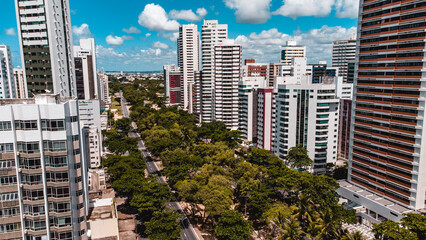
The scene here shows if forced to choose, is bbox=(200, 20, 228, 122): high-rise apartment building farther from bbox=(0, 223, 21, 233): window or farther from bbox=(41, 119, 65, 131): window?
bbox=(0, 223, 21, 233): window

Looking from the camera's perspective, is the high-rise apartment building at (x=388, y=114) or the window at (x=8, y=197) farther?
the high-rise apartment building at (x=388, y=114)

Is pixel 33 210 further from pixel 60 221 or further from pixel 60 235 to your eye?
pixel 60 235

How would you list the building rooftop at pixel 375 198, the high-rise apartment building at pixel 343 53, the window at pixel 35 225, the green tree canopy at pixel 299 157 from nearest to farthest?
the window at pixel 35 225 < the building rooftop at pixel 375 198 < the green tree canopy at pixel 299 157 < the high-rise apartment building at pixel 343 53

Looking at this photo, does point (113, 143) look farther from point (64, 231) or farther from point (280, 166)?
point (64, 231)

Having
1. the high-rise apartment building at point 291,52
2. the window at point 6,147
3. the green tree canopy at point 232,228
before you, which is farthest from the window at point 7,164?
the high-rise apartment building at point 291,52

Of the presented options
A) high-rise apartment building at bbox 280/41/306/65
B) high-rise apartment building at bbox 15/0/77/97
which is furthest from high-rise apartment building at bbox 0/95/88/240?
high-rise apartment building at bbox 280/41/306/65

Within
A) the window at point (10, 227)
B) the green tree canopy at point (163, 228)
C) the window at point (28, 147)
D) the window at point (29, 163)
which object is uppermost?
the window at point (28, 147)

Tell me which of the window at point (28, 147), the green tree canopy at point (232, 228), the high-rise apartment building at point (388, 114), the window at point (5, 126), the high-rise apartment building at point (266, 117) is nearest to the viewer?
the window at point (5, 126)

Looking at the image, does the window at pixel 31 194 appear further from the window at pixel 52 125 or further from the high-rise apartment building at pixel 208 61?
the high-rise apartment building at pixel 208 61
